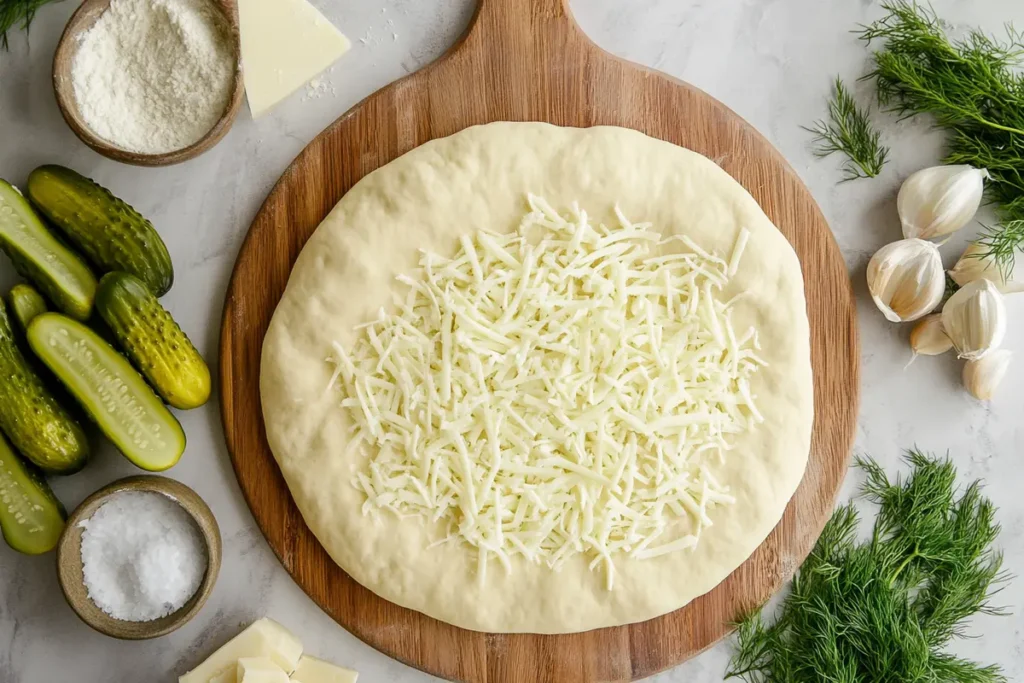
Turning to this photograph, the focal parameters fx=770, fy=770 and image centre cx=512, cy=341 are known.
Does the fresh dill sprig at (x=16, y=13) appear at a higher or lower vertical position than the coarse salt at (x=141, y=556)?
higher

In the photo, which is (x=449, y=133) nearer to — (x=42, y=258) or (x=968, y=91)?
(x=42, y=258)

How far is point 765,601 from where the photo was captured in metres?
1.85

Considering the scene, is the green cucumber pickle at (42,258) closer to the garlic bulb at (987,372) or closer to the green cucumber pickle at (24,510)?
the green cucumber pickle at (24,510)

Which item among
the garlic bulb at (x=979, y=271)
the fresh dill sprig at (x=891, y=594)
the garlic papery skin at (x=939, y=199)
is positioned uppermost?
the garlic papery skin at (x=939, y=199)

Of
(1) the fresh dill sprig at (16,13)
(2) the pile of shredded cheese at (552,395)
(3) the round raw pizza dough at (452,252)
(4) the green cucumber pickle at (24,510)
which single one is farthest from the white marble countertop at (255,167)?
(2) the pile of shredded cheese at (552,395)

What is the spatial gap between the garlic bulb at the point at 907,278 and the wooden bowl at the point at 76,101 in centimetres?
157

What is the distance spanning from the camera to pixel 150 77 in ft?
5.83

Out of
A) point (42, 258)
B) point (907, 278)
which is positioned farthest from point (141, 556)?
point (907, 278)

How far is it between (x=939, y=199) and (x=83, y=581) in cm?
217

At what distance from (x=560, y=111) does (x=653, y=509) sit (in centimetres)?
96

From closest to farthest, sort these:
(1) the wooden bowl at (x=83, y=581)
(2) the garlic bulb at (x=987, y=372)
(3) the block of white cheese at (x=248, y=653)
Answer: (1) the wooden bowl at (x=83, y=581) < (3) the block of white cheese at (x=248, y=653) < (2) the garlic bulb at (x=987, y=372)

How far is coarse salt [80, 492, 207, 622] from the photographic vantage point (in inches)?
66.8

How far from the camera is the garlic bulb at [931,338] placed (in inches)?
74.8

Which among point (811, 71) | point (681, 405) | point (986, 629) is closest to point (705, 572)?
point (681, 405)
